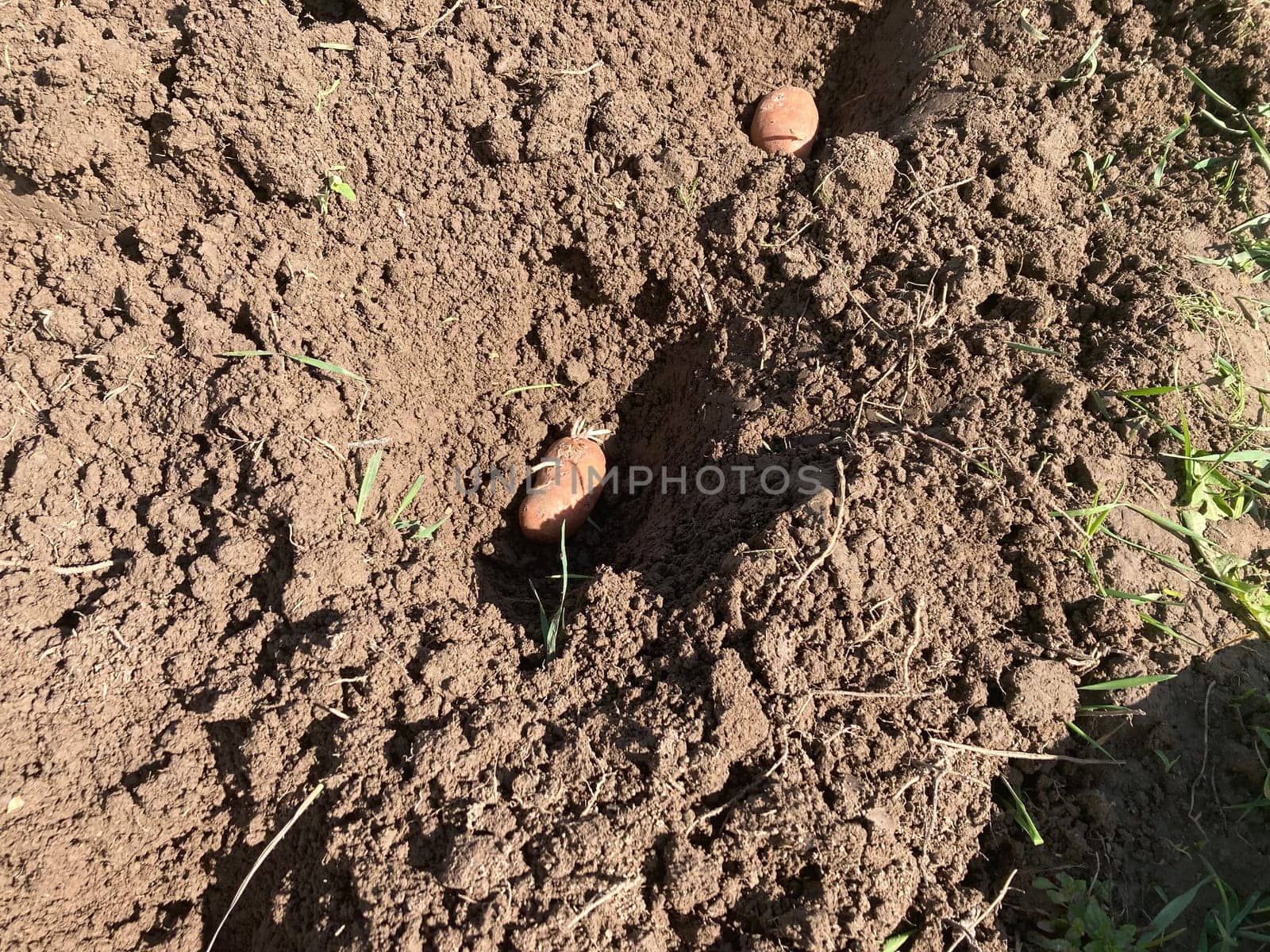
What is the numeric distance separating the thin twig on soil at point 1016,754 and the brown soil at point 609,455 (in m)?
0.02

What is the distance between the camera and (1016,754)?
1581mm

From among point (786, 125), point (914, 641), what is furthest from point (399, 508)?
point (786, 125)

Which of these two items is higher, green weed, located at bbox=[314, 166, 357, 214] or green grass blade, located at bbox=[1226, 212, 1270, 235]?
green grass blade, located at bbox=[1226, 212, 1270, 235]

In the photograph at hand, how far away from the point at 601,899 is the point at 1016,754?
0.95 meters

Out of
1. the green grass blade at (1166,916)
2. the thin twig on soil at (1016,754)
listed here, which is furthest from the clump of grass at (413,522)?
the green grass blade at (1166,916)

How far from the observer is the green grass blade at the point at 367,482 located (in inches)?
80.2

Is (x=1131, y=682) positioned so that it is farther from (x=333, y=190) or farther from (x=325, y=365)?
(x=333, y=190)

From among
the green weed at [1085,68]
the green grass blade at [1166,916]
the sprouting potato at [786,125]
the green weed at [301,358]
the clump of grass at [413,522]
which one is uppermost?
the green weed at [1085,68]

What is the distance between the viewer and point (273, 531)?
1.92 metres

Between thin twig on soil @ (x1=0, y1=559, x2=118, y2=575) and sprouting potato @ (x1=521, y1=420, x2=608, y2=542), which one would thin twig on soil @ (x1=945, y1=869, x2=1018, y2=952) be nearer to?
sprouting potato @ (x1=521, y1=420, x2=608, y2=542)

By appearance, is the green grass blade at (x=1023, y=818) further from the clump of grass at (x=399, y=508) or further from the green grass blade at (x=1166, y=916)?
the clump of grass at (x=399, y=508)

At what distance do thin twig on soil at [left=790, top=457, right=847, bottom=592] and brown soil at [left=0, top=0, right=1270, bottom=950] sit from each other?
1 centimetres

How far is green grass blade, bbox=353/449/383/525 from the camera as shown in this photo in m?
2.04

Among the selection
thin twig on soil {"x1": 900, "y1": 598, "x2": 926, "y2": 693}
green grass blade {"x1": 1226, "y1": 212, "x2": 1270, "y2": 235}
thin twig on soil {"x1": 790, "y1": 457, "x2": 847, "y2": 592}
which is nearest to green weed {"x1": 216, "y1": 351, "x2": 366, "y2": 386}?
thin twig on soil {"x1": 790, "y1": 457, "x2": 847, "y2": 592}
